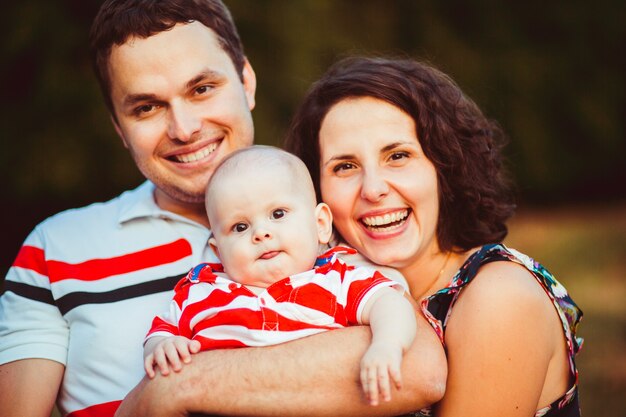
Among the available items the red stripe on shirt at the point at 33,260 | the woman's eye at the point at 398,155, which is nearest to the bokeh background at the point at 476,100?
the woman's eye at the point at 398,155

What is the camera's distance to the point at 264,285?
2438 mm

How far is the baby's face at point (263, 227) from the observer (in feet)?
7.88

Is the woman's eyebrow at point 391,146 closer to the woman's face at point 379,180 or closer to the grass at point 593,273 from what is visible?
the woman's face at point 379,180

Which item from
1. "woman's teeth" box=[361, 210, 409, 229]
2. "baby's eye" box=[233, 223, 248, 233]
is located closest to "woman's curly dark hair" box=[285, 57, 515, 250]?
"woman's teeth" box=[361, 210, 409, 229]

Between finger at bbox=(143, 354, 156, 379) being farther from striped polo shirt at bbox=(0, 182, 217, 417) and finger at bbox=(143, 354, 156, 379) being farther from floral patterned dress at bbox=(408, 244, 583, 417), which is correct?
floral patterned dress at bbox=(408, 244, 583, 417)

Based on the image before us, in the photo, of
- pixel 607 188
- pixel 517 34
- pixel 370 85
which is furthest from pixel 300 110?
pixel 607 188

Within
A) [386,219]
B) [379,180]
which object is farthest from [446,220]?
[379,180]

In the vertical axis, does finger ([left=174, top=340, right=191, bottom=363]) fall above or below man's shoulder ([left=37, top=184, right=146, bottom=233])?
below

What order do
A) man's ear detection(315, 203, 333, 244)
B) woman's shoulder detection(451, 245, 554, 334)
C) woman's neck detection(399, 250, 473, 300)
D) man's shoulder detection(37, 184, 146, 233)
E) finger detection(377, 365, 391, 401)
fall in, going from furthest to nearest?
man's shoulder detection(37, 184, 146, 233) → woman's neck detection(399, 250, 473, 300) → man's ear detection(315, 203, 333, 244) → woman's shoulder detection(451, 245, 554, 334) → finger detection(377, 365, 391, 401)

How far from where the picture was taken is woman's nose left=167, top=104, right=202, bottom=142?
2.97 meters

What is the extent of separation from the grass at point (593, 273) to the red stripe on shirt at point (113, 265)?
2720mm

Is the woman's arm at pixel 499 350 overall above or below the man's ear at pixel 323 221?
below

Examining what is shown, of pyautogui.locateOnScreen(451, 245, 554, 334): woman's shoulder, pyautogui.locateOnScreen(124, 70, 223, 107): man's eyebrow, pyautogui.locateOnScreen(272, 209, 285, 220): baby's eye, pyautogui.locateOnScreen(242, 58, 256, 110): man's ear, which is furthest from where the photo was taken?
pyautogui.locateOnScreen(242, 58, 256, 110): man's ear

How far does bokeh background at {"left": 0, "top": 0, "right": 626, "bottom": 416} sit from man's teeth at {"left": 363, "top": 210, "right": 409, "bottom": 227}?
9.26 ft
